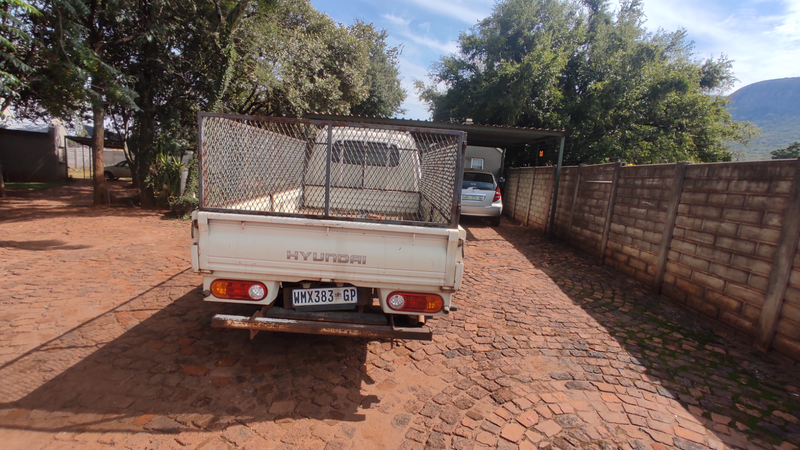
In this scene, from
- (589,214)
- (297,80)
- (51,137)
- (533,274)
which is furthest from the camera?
(51,137)

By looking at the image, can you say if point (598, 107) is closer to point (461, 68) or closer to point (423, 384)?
point (461, 68)

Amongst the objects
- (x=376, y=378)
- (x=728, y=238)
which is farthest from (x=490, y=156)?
(x=376, y=378)

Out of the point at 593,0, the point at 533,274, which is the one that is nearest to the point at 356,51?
the point at 593,0

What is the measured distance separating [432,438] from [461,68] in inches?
769

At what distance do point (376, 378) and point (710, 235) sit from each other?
415cm

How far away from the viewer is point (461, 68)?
19.0 metres

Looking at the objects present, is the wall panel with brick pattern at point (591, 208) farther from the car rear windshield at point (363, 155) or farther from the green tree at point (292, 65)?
the green tree at point (292, 65)

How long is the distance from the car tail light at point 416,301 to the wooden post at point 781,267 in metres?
3.24

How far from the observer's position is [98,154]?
393 inches

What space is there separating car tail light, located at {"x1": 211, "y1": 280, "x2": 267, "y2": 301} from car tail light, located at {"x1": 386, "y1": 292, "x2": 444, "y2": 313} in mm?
1002

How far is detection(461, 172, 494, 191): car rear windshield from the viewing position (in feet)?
34.2

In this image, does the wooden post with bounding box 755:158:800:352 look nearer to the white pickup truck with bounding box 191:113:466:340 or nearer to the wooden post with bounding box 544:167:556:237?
the white pickup truck with bounding box 191:113:466:340

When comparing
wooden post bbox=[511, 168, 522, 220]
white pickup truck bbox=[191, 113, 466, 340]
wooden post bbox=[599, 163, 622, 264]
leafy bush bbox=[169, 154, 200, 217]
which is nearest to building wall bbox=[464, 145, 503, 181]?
wooden post bbox=[511, 168, 522, 220]

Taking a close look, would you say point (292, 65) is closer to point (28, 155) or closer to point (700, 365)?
point (700, 365)
